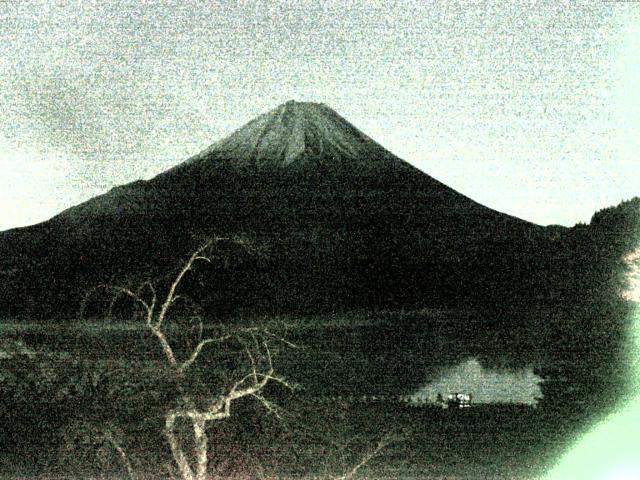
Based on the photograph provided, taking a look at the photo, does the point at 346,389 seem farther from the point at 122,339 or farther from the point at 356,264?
the point at 356,264

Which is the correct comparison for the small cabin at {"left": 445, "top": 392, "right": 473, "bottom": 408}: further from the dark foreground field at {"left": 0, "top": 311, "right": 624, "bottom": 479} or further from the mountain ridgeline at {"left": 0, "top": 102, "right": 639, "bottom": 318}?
the mountain ridgeline at {"left": 0, "top": 102, "right": 639, "bottom": 318}

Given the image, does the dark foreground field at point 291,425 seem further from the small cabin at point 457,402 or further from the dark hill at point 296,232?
the dark hill at point 296,232

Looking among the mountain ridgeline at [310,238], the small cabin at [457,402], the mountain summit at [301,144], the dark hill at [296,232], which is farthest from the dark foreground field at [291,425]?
the mountain summit at [301,144]

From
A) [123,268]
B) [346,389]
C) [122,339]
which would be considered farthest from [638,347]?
[123,268]

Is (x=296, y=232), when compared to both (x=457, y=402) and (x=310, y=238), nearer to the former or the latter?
(x=310, y=238)

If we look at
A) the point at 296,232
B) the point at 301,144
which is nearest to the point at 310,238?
the point at 296,232

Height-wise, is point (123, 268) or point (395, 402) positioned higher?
point (123, 268)

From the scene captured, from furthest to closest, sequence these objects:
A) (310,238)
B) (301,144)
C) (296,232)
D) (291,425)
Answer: (301,144) < (296,232) < (310,238) < (291,425)
